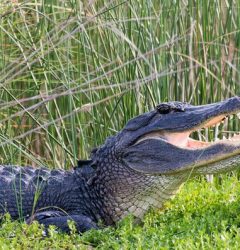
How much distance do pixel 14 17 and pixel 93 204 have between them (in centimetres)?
210

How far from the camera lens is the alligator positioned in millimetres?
6145

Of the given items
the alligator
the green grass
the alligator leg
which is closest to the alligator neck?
the alligator

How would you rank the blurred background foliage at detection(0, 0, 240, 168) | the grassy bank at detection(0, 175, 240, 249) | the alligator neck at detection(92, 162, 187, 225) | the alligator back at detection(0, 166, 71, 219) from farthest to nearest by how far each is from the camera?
the blurred background foliage at detection(0, 0, 240, 168), the alligator back at detection(0, 166, 71, 219), the alligator neck at detection(92, 162, 187, 225), the grassy bank at detection(0, 175, 240, 249)

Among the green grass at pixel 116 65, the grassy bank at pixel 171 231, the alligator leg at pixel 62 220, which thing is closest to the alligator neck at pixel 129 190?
the grassy bank at pixel 171 231

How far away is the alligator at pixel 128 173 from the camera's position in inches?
242

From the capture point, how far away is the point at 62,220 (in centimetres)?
615

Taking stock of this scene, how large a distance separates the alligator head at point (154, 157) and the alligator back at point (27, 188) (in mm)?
320

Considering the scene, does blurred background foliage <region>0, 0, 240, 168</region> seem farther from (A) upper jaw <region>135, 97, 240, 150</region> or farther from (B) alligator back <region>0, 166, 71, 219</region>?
(A) upper jaw <region>135, 97, 240, 150</region>

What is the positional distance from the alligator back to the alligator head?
32 cm

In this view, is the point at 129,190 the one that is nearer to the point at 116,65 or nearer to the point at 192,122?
the point at 192,122

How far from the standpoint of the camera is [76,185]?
6609 mm

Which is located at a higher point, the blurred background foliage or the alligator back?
the blurred background foliage

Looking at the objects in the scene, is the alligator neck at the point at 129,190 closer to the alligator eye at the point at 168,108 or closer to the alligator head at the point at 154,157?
the alligator head at the point at 154,157

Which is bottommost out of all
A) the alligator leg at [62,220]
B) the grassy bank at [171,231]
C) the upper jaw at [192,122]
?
the alligator leg at [62,220]
